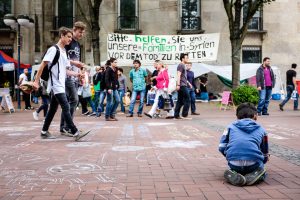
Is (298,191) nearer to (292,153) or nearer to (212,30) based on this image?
(292,153)

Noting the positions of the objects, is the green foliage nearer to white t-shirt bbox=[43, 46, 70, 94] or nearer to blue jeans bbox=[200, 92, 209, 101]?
blue jeans bbox=[200, 92, 209, 101]

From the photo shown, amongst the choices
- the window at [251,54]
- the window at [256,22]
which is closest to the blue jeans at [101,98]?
the window at [251,54]

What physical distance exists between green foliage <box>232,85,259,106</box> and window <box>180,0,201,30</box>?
10.9 meters

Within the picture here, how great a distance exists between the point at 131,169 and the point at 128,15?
22407mm

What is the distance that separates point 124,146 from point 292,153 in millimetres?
2522

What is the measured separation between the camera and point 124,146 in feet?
20.5

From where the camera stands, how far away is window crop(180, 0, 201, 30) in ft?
85.7

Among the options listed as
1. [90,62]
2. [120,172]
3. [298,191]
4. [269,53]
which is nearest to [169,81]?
[120,172]

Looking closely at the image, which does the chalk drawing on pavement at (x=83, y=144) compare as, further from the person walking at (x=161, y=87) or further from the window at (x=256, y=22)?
the window at (x=256, y=22)

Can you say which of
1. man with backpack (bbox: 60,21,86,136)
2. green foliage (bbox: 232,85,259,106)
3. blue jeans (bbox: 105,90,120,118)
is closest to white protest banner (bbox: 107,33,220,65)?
green foliage (bbox: 232,85,259,106)

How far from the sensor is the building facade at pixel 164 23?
83.1 ft

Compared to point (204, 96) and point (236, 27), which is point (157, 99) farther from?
point (204, 96)

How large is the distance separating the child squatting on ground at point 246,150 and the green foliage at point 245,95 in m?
12.2

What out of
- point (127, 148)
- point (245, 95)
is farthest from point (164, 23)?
point (127, 148)
